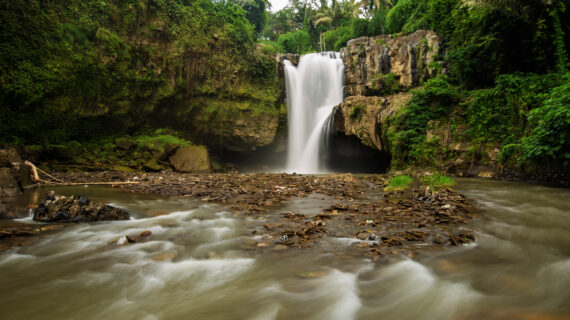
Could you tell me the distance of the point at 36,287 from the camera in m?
2.07

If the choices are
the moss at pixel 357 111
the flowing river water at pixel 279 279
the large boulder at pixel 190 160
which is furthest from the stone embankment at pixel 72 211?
the moss at pixel 357 111

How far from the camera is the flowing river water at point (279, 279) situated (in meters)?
1.66

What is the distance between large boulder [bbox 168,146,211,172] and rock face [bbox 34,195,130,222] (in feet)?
32.0

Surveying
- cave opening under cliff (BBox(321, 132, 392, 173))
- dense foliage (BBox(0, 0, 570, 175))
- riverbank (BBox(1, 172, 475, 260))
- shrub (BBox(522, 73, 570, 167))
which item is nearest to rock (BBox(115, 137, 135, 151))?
dense foliage (BBox(0, 0, 570, 175))

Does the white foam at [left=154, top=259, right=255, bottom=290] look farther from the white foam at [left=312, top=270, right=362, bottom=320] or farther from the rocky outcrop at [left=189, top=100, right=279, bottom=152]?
the rocky outcrop at [left=189, top=100, right=279, bottom=152]

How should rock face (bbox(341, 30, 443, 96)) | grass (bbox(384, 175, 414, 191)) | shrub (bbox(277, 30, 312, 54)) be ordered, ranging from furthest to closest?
A: 1. shrub (bbox(277, 30, 312, 54))
2. rock face (bbox(341, 30, 443, 96))
3. grass (bbox(384, 175, 414, 191))

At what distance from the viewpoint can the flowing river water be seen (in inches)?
65.4

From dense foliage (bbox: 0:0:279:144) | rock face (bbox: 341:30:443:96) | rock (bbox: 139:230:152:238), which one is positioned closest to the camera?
rock (bbox: 139:230:152:238)

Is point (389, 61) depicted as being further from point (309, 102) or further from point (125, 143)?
point (125, 143)

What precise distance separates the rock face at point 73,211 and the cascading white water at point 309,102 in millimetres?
12892

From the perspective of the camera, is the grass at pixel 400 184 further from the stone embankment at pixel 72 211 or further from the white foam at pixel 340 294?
Answer: the stone embankment at pixel 72 211

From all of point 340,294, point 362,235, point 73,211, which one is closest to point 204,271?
point 340,294

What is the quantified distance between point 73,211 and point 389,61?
653 inches

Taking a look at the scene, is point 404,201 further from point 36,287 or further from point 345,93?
point 345,93
